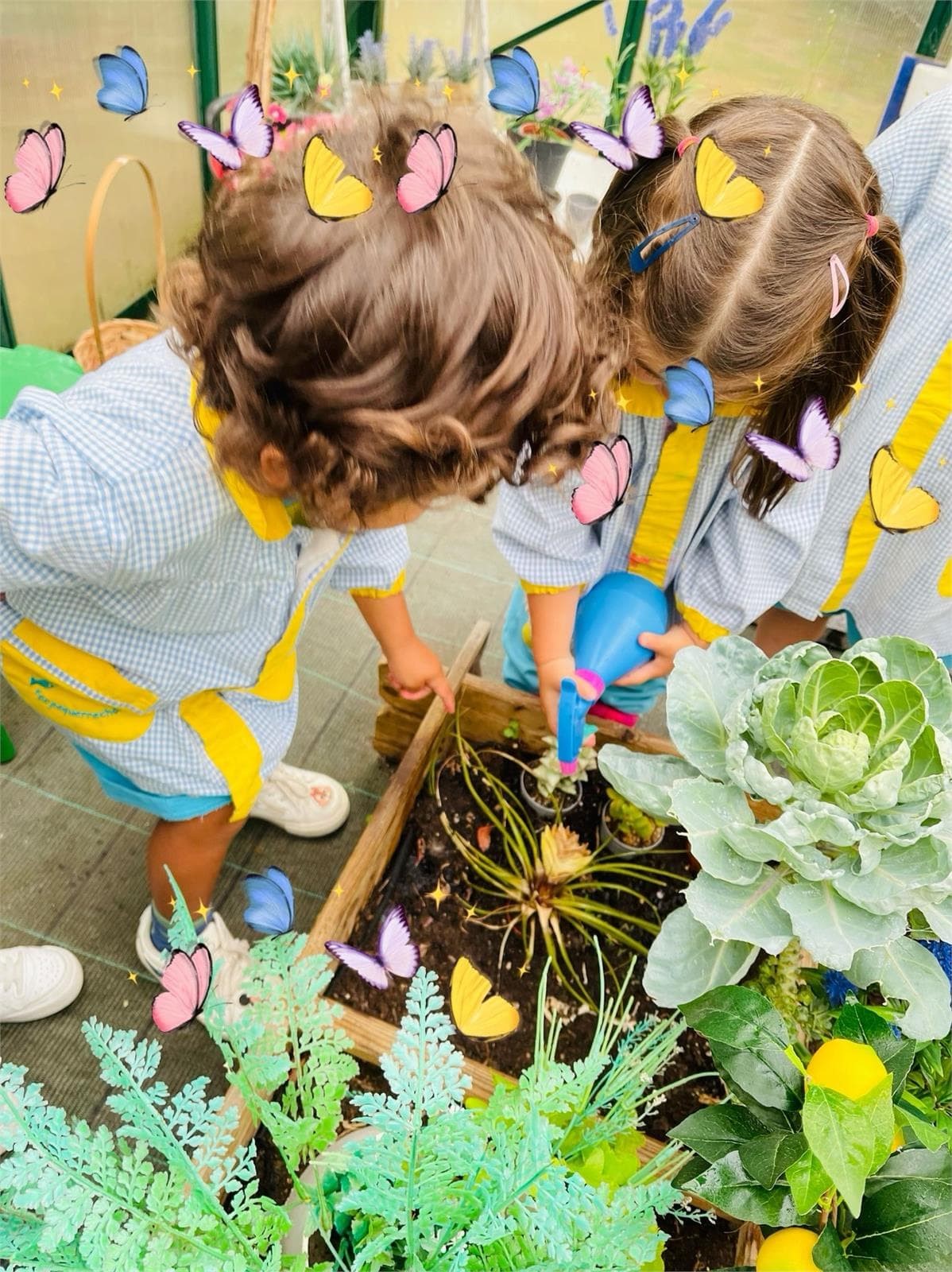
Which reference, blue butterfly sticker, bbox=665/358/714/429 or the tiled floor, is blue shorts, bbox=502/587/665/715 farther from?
blue butterfly sticker, bbox=665/358/714/429

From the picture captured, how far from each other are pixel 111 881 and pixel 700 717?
3.49ft

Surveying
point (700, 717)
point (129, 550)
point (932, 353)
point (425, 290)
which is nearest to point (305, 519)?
point (129, 550)

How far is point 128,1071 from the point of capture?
1.67ft

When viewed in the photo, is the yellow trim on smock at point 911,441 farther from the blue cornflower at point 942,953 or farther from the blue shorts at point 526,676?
the blue cornflower at point 942,953

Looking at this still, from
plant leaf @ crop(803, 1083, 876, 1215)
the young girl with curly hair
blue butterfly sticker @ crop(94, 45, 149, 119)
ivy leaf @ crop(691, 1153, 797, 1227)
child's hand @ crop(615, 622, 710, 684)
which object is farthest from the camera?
child's hand @ crop(615, 622, 710, 684)

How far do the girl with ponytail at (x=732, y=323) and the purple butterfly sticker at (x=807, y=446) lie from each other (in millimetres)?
24

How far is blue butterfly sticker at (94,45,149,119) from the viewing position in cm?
77

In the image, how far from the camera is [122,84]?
0.80 m

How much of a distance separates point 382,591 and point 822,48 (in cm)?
229

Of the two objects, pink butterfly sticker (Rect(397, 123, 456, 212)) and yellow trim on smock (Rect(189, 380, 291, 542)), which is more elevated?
pink butterfly sticker (Rect(397, 123, 456, 212))

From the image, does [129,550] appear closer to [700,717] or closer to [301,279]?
[301,279]

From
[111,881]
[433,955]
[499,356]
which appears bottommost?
[111,881]

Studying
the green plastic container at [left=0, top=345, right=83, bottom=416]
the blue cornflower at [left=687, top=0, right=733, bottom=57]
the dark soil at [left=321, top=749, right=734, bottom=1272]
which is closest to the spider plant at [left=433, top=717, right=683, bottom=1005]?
the dark soil at [left=321, top=749, right=734, bottom=1272]

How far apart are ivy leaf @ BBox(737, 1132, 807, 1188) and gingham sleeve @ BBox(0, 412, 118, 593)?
0.65 meters
